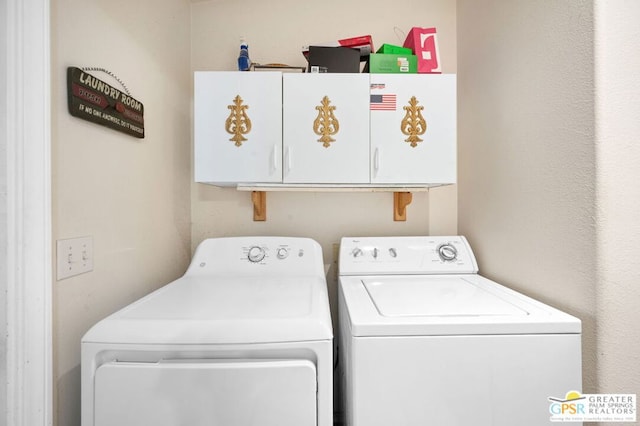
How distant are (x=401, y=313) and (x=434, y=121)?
37.9 inches

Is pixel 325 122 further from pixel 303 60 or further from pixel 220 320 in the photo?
pixel 220 320

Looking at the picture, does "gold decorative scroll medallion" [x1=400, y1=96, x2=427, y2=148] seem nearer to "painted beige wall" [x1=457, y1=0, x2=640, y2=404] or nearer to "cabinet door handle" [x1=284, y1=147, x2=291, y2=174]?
"painted beige wall" [x1=457, y1=0, x2=640, y2=404]

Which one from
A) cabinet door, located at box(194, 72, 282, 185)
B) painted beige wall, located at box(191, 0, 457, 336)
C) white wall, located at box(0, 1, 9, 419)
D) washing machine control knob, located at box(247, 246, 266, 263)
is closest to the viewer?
white wall, located at box(0, 1, 9, 419)

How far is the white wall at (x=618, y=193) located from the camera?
0.88m

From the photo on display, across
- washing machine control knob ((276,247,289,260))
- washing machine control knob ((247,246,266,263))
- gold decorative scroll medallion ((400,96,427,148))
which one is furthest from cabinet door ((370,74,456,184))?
washing machine control knob ((247,246,266,263))

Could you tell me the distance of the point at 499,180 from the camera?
4.66 feet

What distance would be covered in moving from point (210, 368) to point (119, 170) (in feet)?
2.93

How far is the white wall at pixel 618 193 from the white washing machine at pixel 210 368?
87 centimetres

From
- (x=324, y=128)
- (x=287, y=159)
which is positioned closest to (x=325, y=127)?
(x=324, y=128)

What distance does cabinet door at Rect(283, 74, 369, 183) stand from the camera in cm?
142

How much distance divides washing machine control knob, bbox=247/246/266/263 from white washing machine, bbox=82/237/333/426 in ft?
1.90

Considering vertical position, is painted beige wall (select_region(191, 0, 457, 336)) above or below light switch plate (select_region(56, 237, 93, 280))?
above

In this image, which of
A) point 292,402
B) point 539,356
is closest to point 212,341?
point 292,402

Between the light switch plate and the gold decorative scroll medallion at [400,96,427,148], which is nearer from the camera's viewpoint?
the light switch plate
